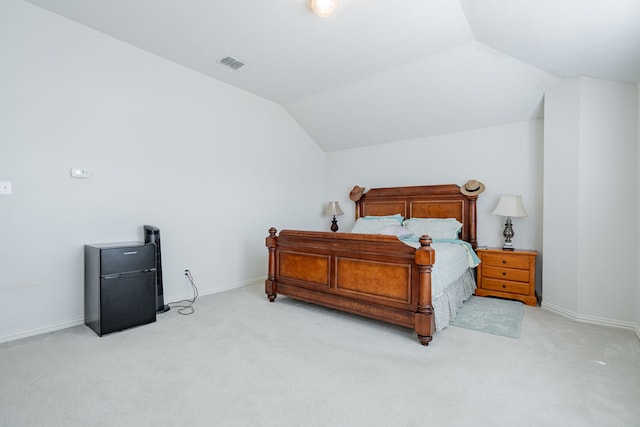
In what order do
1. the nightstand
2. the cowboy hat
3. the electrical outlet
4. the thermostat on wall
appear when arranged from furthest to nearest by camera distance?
the cowboy hat → the nightstand → the thermostat on wall → the electrical outlet

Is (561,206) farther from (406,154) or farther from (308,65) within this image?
(308,65)

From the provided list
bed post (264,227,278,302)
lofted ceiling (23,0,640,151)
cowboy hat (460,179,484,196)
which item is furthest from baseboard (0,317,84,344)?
cowboy hat (460,179,484,196)

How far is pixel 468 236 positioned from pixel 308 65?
305cm

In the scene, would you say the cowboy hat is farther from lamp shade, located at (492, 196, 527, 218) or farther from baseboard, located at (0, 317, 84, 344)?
baseboard, located at (0, 317, 84, 344)

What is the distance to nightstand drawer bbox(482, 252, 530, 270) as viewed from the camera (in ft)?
11.8

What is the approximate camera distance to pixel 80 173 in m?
2.96

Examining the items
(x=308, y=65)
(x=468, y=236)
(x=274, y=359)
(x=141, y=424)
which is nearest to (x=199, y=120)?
(x=308, y=65)

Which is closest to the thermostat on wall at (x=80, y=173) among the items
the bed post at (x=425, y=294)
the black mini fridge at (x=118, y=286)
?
the black mini fridge at (x=118, y=286)

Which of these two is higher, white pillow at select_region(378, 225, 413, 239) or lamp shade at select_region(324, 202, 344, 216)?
lamp shade at select_region(324, 202, 344, 216)

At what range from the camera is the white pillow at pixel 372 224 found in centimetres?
438

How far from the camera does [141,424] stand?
157 centimetres

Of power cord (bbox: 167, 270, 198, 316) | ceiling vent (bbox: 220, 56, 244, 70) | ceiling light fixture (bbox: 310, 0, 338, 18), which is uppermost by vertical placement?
ceiling vent (bbox: 220, 56, 244, 70)

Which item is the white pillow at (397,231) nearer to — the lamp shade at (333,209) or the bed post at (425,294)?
the lamp shade at (333,209)

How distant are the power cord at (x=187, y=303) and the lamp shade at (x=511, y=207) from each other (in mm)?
3788
